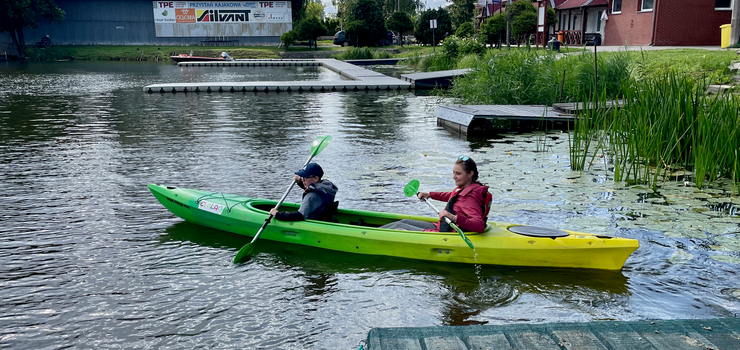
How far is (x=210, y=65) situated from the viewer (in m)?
38.8

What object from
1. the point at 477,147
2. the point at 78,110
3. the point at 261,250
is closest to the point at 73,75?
the point at 78,110

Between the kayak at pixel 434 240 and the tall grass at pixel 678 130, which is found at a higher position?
the tall grass at pixel 678 130

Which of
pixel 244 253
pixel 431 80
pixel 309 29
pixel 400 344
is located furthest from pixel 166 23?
pixel 400 344

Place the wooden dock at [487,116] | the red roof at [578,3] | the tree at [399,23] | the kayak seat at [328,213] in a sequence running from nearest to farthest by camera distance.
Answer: the kayak seat at [328,213], the wooden dock at [487,116], the red roof at [578,3], the tree at [399,23]

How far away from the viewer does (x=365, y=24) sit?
159ft

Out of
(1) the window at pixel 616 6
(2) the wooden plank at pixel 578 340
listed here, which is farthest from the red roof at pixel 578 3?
(2) the wooden plank at pixel 578 340

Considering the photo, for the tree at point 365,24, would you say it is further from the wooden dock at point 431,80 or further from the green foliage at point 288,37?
the wooden dock at point 431,80

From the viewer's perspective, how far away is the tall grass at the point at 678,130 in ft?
23.7

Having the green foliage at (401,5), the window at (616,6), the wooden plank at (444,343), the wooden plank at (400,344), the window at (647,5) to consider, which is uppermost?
the green foliage at (401,5)

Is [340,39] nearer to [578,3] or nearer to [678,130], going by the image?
[578,3]

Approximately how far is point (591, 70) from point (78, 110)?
1370cm

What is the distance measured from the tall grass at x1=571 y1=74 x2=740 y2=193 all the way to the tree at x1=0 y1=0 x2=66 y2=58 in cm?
4759

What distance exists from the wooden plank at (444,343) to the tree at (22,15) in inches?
1977

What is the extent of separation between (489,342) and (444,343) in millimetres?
255
